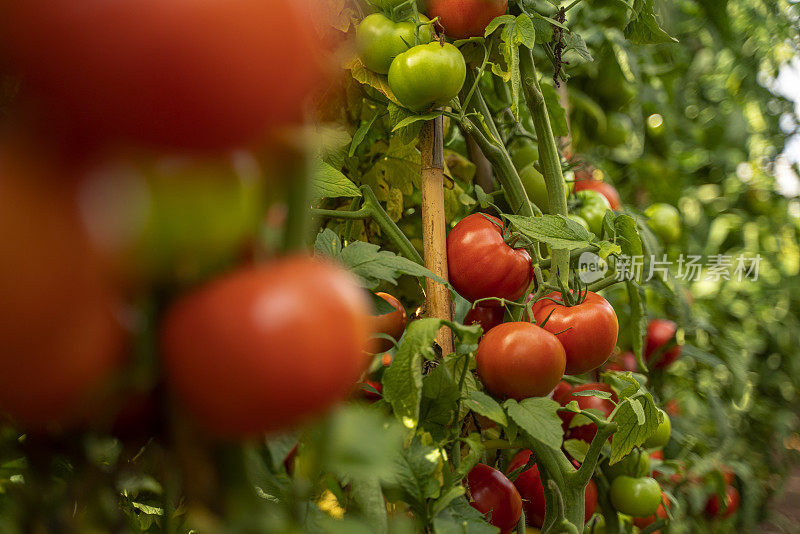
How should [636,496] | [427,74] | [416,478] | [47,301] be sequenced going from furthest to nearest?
[636,496] → [427,74] → [416,478] → [47,301]

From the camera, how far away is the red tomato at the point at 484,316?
659mm

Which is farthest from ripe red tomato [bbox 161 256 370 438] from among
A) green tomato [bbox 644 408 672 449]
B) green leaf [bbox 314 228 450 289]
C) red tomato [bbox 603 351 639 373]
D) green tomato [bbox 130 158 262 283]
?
red tomato [bbox 603 351 639 373]

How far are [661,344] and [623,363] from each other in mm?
72

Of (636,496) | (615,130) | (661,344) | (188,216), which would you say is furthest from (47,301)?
(615,130)

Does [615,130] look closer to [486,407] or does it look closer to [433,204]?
[433,204]

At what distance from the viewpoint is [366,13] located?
25.3 inches

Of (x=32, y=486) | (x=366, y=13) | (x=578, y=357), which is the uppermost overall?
(x=366, y=13)

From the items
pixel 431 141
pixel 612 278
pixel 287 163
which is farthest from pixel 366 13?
pixel 287 163

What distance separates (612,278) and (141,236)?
60 centimetres

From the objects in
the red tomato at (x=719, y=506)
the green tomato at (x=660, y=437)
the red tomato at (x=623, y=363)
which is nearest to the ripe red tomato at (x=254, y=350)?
the green tomato at (x=660, y=437)

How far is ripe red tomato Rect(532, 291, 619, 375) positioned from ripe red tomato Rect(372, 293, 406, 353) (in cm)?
15

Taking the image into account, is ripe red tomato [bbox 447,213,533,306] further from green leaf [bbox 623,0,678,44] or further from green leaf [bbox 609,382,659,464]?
green leaf [bbox 623,0,678,44]

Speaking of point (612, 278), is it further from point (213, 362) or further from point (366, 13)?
point (213, 362)

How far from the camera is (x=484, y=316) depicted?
26.0 inches
